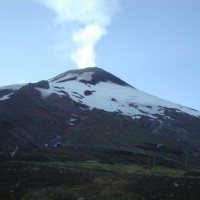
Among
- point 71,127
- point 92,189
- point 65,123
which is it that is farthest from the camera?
point 65,123

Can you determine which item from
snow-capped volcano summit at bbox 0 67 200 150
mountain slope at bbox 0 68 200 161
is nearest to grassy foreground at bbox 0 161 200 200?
mountain slope at bbox 0 68 200 161

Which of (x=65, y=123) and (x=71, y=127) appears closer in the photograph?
(x=71, y=127)

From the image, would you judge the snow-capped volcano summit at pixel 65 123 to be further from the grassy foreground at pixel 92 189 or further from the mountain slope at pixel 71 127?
the grassy foreground at pixel 92 189

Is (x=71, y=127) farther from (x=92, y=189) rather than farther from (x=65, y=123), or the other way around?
(x=92, y=189)

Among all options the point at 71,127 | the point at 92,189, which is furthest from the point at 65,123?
the point at 92,189

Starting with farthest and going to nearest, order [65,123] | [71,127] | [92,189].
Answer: [65,123], [71,127], [92,189]

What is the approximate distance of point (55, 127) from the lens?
15588 cm

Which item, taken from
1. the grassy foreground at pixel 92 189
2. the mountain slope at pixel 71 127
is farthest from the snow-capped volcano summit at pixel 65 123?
the grassy foreground at pixel 92 189

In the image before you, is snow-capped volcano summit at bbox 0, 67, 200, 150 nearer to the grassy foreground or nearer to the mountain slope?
the mountain slope

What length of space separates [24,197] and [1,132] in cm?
9662

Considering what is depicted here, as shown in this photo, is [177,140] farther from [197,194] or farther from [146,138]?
[197,194]

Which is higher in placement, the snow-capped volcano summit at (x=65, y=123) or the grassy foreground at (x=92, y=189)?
the snow-capped volcano summit at (x=65, y=123)

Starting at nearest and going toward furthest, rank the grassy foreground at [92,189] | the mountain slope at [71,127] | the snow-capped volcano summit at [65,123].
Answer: the grassy foreground at [92,189], the mountain slope at [71,127], the snow-capped volcano summit at [65,123]

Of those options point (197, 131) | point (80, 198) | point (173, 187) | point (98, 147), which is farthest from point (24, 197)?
point (197, 131)
